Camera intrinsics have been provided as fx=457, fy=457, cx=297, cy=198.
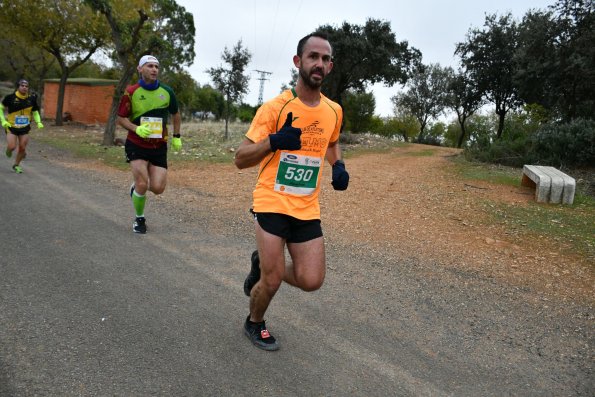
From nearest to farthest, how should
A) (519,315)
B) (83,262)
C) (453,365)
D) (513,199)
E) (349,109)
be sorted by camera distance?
(453,365), (519,315), (83,262), (513,199), (349,109)

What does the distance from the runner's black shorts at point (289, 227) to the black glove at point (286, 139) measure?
0.51 m

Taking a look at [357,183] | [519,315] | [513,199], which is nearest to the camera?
[519,315]

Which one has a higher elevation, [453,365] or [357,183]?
[357,183]

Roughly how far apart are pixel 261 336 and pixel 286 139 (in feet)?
4.84

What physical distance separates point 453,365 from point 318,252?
1.32 meters

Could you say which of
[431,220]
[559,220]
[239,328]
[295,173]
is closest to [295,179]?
[295,173]

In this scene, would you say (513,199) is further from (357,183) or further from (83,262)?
(83,262)

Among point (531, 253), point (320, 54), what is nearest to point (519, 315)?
point (531, 253)

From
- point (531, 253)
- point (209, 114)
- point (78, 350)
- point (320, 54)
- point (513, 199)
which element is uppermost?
point (209, 114)

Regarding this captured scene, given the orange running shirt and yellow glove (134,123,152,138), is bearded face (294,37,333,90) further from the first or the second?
yellow glove (134,123,152,138)

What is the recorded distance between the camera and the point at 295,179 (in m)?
3.18

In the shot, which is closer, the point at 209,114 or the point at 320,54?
the point at 320,54

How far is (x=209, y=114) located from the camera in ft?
249

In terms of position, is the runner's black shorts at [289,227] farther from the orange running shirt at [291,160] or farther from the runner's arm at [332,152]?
the runner's arm at [332,152]
